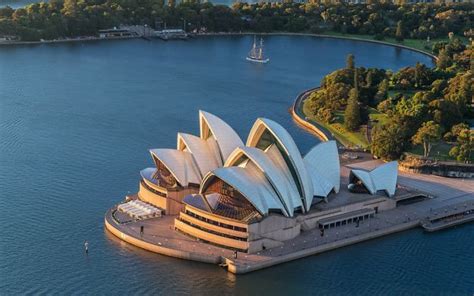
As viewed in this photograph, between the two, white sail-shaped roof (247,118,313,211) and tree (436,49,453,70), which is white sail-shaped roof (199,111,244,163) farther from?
tree (436,49,453,70)

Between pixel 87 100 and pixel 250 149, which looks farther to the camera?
pixel 87 100

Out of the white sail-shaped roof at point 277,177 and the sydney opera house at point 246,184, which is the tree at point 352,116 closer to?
the sydney opera house at point 246,184

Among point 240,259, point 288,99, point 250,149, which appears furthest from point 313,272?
point 288,99

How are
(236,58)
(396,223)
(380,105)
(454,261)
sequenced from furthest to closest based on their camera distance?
(236,58) → (380,105) → (396,223) → (454,261)

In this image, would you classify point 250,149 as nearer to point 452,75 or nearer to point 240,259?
point 240,259

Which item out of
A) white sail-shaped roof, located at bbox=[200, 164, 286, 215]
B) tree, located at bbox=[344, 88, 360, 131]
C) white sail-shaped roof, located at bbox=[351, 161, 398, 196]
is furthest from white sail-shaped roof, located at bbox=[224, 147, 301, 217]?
tree, located at bbox=[344, 88, 360, 131]

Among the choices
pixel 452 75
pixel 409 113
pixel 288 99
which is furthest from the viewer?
pixel 452 75

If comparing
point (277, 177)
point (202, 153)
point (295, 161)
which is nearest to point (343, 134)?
point (202, 153)

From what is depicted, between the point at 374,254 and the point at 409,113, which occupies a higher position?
the point at 409,113
